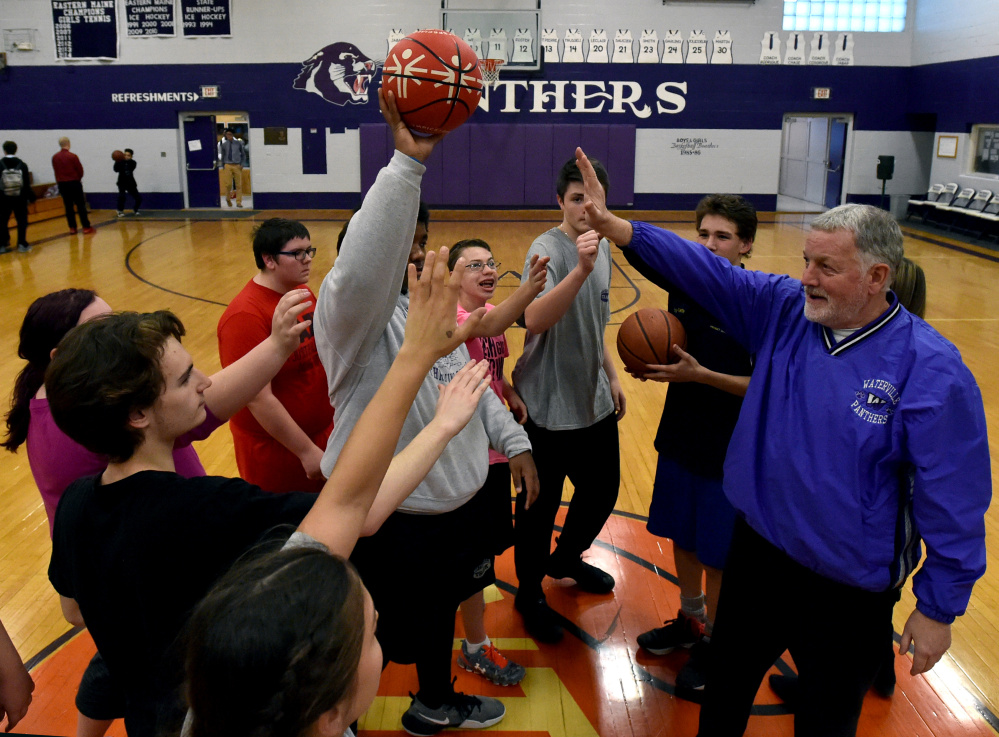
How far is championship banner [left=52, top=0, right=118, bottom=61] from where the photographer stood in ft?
55.3

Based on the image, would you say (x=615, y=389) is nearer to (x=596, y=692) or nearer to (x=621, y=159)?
(x=596, y=692)

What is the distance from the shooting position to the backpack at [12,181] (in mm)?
12297

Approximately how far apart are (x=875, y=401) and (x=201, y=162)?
18307 mm

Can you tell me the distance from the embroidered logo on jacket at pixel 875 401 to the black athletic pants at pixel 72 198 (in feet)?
51.4

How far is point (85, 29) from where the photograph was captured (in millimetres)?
16953

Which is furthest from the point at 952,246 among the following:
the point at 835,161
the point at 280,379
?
the point at 280,379

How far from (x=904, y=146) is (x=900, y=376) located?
17946 mm

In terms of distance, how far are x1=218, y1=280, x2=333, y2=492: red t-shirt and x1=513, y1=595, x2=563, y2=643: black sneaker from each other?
1024mm

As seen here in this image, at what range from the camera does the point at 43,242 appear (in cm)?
1370

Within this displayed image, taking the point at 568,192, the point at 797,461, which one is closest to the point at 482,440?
the point at 797,461

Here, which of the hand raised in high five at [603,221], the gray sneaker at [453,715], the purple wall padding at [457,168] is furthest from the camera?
the purple wall padding at [457,168]

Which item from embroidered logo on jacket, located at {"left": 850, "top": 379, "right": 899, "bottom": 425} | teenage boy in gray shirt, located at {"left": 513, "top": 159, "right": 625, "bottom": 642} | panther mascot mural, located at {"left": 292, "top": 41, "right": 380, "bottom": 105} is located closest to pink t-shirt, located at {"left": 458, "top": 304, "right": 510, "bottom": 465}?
teenage boy in gray shirt, located at {"left": 513, "top": 159, "right": 625, "bottom": 642}

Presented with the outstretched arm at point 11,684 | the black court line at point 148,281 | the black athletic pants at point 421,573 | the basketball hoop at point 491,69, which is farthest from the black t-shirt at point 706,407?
the basketball hoop at point 491,69

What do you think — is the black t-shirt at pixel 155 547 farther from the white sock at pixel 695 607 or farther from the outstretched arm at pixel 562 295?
the white sock at pixel 695 607
